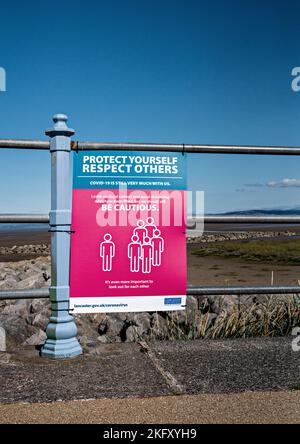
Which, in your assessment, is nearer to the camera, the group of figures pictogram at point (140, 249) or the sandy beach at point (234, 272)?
the group of figures pictogram at point (140, 249)

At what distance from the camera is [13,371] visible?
2.96 m

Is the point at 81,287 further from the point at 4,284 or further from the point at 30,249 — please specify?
the point at 30,249

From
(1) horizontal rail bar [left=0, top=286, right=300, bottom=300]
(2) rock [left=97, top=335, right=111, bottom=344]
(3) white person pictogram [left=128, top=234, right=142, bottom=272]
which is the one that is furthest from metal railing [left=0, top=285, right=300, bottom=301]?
(2) rock [left=97, top=335, right=111, bottom=344]

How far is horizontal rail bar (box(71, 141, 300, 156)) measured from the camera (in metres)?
3.40

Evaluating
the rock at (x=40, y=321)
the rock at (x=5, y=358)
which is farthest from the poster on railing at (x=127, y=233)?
the rock at (x=40, y=321)

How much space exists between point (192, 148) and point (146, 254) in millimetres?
719

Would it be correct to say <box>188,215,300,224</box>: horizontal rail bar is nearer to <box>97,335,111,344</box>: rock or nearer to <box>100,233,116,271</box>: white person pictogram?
<box>100,233,116,271</box>: white person pictogram

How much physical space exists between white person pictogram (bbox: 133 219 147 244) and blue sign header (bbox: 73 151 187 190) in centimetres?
21

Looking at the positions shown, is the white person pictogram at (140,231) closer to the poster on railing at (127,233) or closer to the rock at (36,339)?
the poster on railing at (127,233)

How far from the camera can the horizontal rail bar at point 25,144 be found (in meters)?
3.32

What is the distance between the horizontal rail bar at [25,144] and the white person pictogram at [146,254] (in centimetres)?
81

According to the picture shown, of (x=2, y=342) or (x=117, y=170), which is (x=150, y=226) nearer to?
(x=117, y=170)

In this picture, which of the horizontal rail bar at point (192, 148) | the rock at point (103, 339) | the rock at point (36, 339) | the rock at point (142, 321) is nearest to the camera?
the horizontal rail bar at point (192, 148)
